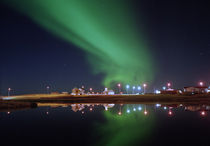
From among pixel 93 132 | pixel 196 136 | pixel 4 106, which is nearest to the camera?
pixel 196 136

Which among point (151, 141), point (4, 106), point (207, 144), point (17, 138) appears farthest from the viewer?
point (4, 106)

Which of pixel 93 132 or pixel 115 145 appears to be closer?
pixel 115 145

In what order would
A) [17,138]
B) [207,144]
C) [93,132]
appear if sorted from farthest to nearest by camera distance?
[93,132] < [17,138] < [207,144]

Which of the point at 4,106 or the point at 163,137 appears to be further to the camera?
the point at 4,106

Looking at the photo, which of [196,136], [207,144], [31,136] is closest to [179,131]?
[196,136]

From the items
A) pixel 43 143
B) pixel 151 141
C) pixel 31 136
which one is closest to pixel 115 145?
pixel 151 141

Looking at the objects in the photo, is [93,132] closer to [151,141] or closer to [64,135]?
[64,135]

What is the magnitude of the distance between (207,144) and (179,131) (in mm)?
3781

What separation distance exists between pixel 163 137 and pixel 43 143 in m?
8.10

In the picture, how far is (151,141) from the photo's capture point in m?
12.7

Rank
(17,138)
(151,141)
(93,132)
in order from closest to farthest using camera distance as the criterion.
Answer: (151,141)
(17,138)
(93,132)

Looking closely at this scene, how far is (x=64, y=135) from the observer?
15.1 m

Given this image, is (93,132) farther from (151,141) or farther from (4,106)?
(4,106)

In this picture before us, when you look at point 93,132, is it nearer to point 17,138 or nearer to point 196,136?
point 17,138
